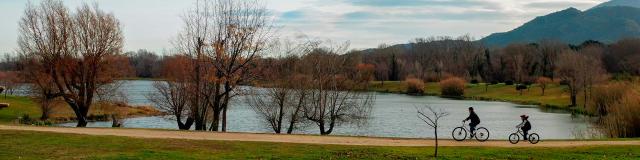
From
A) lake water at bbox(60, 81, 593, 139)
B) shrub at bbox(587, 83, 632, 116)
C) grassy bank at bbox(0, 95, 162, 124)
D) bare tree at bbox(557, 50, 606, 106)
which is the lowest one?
lake water at bbox(60, 81, 593, 139)

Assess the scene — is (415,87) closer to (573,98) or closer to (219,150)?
(573,98)

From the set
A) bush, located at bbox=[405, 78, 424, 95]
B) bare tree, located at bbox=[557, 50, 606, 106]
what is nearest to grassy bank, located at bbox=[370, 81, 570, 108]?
bush, located at bbox=[405, 78, 424, 95]

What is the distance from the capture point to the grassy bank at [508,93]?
3677 inches

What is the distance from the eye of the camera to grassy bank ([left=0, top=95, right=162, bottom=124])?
57969mm

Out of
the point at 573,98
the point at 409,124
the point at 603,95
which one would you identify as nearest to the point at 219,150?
the point at 409,124

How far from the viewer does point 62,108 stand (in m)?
66.9

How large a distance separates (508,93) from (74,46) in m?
78.7

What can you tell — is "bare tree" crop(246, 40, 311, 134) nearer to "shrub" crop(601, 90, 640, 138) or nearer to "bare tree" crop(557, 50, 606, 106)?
"shrub" crop(601, 90, 640, 138)

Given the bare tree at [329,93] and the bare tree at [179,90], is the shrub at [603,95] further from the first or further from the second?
the bare tree at [179,90]

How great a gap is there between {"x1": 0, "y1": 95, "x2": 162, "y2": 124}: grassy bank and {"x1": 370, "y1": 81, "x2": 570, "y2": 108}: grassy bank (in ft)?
121

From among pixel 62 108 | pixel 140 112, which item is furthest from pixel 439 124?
pixel 62 108

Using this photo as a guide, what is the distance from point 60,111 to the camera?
214 ft

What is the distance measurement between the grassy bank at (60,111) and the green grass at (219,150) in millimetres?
28793

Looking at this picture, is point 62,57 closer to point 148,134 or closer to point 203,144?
point 148,134
